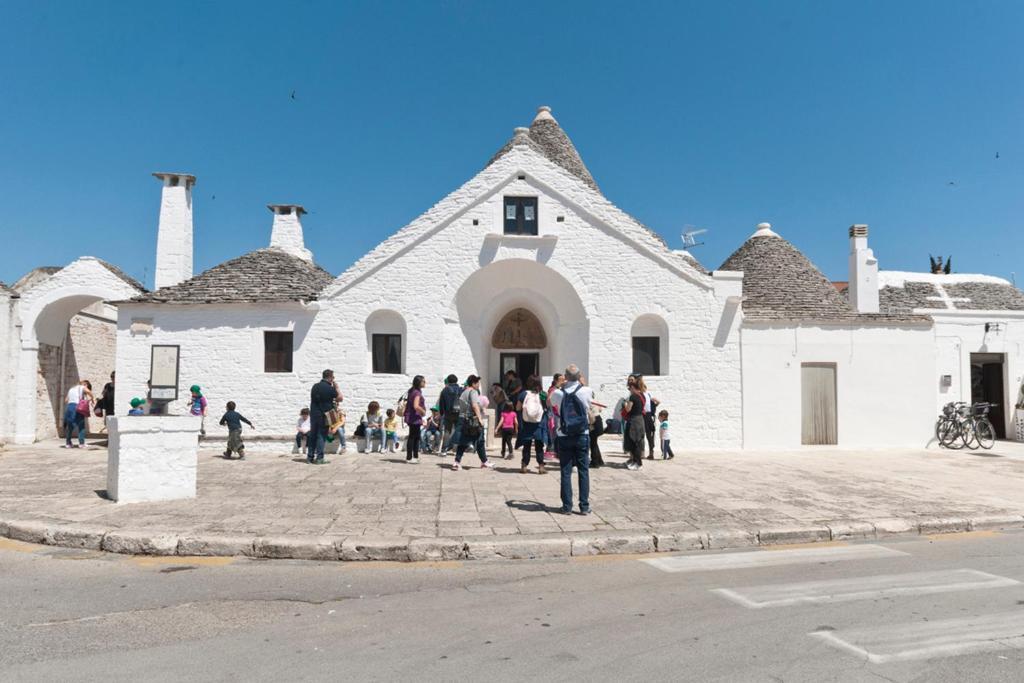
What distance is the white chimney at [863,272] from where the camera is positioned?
63.8ft

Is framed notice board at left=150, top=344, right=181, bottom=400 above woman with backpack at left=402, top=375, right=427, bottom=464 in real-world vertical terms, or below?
above

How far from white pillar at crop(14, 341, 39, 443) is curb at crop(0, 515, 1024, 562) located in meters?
11.9

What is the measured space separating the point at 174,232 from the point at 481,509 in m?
14.2

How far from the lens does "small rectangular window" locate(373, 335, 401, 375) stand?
1611cm

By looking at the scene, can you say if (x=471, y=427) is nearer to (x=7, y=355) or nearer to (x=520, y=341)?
(x=520, y=341)

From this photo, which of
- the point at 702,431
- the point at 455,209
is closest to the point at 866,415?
the point at 702,431

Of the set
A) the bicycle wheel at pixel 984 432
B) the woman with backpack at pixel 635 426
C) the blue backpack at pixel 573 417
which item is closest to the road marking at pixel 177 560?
the blue backpack at pixel 573 417

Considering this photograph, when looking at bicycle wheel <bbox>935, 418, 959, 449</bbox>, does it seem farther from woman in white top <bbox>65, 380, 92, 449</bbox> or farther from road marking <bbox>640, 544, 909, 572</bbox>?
woman in white top <bbox>65, 380, 92, 449</bbox>

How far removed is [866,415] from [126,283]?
19.5m

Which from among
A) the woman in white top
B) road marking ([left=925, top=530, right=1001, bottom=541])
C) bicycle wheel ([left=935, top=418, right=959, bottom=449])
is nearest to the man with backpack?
road marking ([left=925, top=530, right=1001, bottom=541])

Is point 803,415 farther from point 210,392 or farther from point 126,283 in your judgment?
point 126,283

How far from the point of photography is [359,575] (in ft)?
18.8

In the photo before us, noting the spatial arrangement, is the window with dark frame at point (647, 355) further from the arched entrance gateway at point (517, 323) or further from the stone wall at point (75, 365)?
the stone wall at point (75, 365)

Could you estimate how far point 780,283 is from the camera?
18.8m
